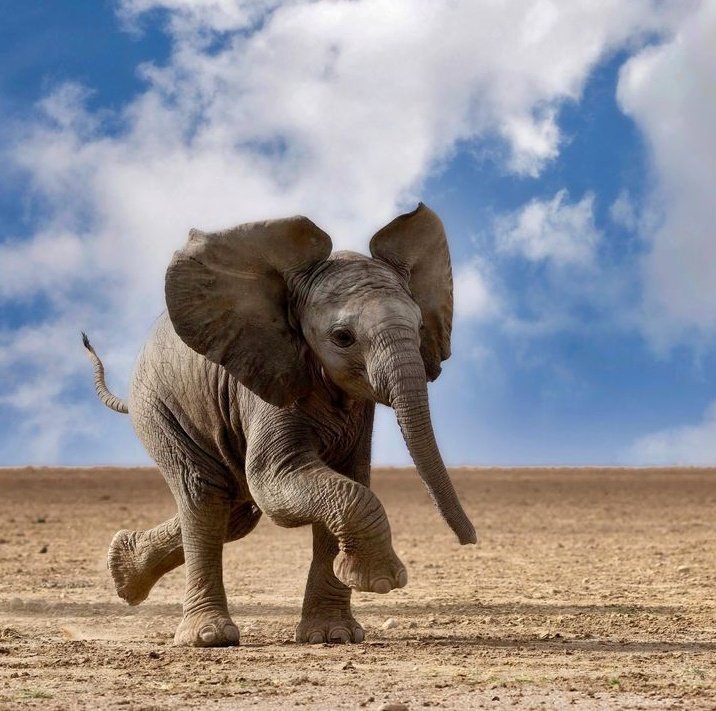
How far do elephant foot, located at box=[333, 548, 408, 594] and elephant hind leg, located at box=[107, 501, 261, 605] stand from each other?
2128 millimetres

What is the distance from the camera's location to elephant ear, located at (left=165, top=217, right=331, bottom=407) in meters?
8.18

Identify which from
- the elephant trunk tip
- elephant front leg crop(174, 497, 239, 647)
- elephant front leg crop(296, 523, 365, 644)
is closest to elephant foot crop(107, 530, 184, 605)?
elephant front leg crop(174, 497, 239, 647)

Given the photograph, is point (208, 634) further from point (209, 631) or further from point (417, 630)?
point (417, 630)

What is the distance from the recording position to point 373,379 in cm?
749

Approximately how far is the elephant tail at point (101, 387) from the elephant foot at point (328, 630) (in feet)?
10.2

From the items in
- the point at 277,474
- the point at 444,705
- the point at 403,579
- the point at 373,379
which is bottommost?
the point at 444,705

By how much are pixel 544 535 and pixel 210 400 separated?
51.0ft

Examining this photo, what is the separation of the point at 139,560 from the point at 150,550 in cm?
17

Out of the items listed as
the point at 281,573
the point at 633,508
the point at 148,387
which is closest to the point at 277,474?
the point at 148,387

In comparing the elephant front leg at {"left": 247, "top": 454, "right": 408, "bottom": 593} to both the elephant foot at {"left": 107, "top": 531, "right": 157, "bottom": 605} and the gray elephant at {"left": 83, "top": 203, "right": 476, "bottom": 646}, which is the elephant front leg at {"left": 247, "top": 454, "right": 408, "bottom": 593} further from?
the elephant foot at {"left": 107, "top": 531, "right": 157, "bottom": 605}

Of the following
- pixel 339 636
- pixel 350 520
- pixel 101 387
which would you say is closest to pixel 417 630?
pixel 339 636

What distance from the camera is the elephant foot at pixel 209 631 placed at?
29.2ft

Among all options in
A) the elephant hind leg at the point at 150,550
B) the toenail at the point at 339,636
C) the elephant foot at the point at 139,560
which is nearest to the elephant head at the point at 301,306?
the toenail at the point at 339,636

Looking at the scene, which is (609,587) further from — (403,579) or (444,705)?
(444,705)
